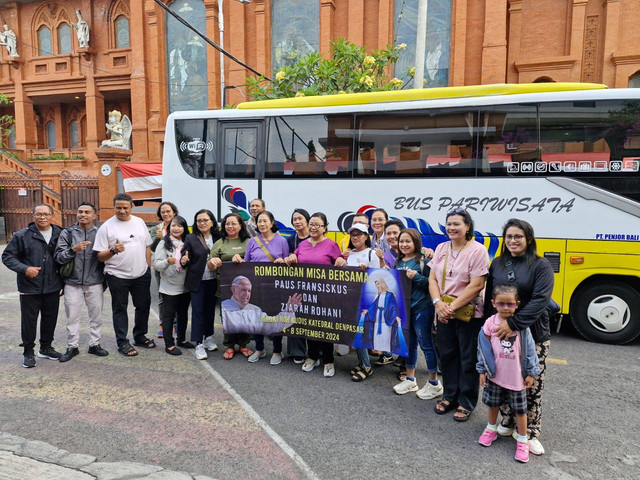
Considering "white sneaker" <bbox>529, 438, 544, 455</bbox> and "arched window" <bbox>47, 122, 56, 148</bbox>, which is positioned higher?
"arched window" <bbox>47, 122, 56, 148</bbox>

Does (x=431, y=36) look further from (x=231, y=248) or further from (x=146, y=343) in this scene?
(x=146, y=343)

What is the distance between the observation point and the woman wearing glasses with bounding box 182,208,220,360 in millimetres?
5348

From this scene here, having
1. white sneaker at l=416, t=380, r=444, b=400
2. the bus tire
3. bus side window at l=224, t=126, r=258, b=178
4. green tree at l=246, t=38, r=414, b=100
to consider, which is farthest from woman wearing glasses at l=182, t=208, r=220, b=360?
green tree at l=246, t=38, r=414, b=100

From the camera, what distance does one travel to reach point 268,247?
5250 millimetres

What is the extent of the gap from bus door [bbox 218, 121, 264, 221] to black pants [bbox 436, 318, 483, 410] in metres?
4.67

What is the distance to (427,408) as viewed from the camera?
4207 millimetres

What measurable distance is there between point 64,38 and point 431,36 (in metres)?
21.3

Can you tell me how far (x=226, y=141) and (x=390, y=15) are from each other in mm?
15453

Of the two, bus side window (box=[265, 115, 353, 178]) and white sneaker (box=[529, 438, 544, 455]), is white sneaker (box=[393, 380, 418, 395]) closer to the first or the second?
white sneaker (box=[529, 438, 544, 455])

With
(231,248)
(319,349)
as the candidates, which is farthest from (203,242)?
(319,349)

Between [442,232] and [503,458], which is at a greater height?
[442,232]

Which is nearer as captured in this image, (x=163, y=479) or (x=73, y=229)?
(x=163, y=479)

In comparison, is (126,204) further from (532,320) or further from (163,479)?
(532,320)

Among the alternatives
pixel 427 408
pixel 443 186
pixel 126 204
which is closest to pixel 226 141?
pixel 126 204
